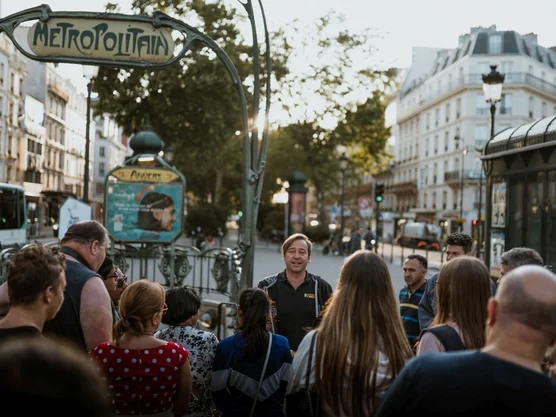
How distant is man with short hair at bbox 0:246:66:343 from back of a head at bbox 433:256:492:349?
1890 millimetres

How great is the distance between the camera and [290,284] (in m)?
6.25

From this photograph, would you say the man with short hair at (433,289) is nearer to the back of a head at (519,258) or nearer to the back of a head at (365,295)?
the back of a head at (519,258)

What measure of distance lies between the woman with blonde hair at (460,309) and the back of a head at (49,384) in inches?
88.1

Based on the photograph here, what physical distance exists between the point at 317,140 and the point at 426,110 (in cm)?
3852

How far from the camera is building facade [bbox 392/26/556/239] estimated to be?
69.8 meters

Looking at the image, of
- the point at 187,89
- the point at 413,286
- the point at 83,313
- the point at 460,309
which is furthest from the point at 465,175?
the point at 83,313

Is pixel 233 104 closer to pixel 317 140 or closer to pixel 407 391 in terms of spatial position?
pixel 317 140

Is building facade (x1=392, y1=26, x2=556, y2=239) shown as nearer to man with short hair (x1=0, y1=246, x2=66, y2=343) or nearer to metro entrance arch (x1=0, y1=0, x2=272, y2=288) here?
metro entrance arch (x1=0, y1=0, x2=272, y2=288)

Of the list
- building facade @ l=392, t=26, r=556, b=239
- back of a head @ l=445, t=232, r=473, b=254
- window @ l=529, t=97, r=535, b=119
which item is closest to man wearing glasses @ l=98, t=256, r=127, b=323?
back of a head @ l=445, t=232, r=473, b=254

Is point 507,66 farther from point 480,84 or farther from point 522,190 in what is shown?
point 522,190

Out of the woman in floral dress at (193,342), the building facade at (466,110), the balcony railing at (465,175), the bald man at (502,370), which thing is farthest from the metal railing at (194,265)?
the balcony railing at (465,175)

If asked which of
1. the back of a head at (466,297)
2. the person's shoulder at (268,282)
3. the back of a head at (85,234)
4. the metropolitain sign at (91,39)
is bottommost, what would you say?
the person's shoulder at (268,282)

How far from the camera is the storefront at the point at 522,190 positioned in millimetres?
13086

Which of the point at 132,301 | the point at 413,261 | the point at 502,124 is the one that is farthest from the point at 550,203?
the point at 502,124
